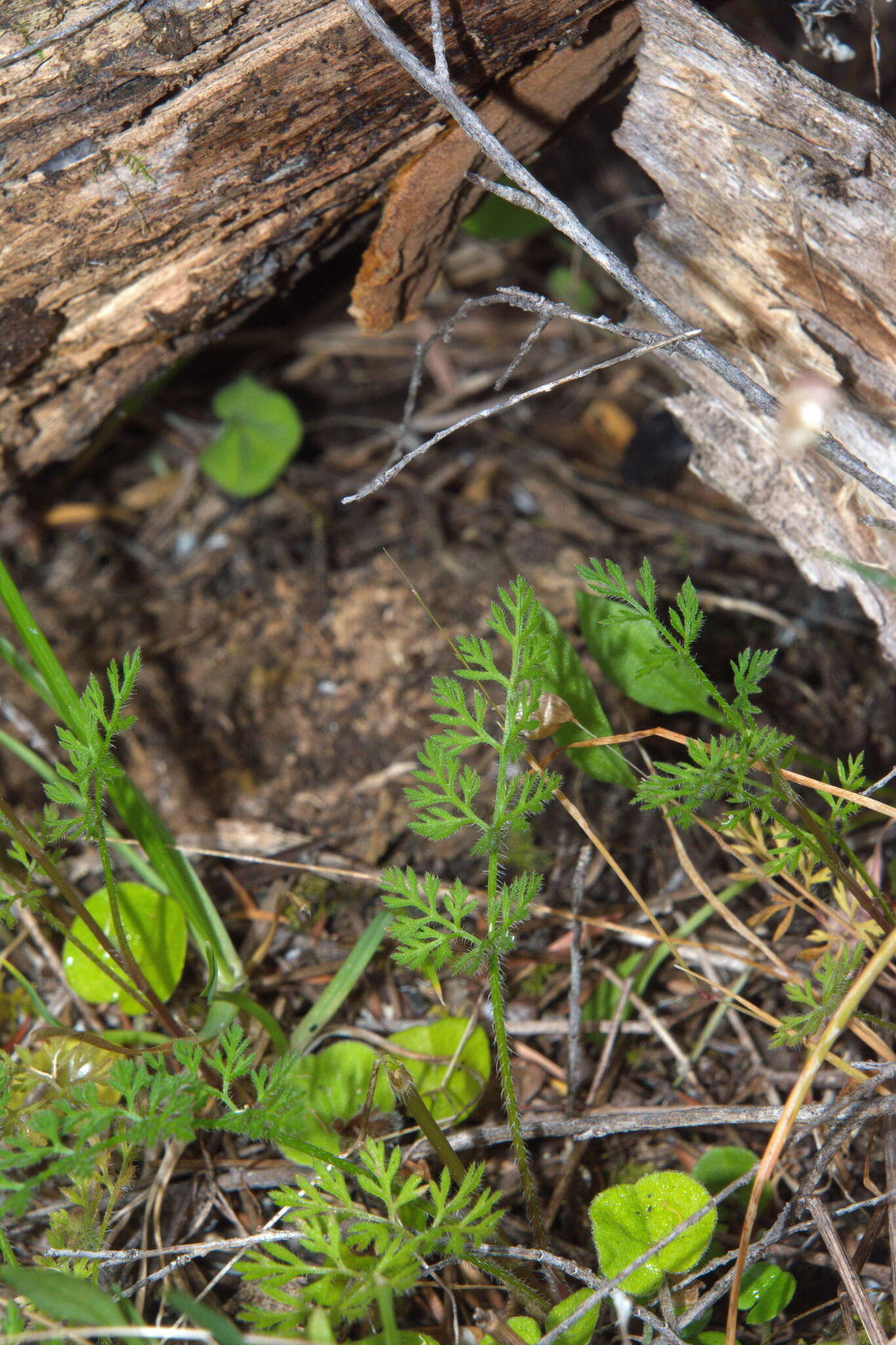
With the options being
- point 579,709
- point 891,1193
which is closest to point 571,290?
point 579,709

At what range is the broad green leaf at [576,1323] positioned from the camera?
133cm

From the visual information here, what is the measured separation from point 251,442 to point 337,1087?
1.77 metres

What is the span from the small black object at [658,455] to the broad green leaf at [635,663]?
3.89 feet

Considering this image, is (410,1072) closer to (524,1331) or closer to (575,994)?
(575,994)

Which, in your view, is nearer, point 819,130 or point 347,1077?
point 819,130

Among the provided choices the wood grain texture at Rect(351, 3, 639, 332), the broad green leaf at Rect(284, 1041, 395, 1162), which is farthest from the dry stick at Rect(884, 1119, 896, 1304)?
the wood grain texture at Rect(351, 3, 639, 332)

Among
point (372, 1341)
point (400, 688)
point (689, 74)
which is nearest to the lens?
point (372, 1341)

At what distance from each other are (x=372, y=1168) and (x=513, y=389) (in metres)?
2.43

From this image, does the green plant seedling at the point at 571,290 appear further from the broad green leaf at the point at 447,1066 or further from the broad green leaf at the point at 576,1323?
the broad green leaf at the point at 576,1323

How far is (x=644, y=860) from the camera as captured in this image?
205 cm

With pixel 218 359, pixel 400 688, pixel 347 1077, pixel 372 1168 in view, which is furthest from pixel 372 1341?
pixel 218 359

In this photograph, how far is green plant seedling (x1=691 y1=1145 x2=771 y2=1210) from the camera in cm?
161

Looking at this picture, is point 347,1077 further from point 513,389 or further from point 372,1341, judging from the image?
point 513,389

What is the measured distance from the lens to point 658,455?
2.91m
